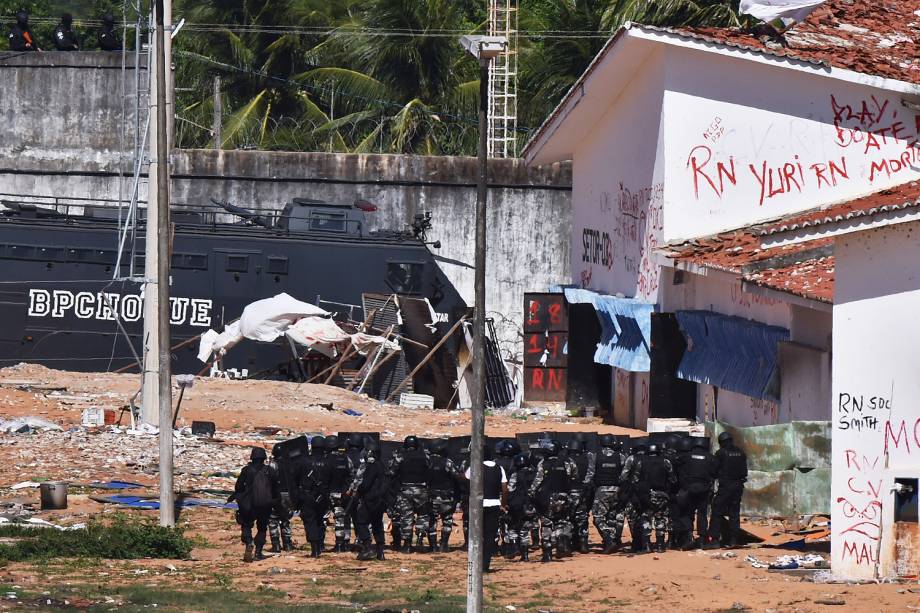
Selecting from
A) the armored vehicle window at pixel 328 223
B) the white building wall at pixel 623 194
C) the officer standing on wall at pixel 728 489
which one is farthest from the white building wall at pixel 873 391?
the armored vehicle window at pixel 328 223

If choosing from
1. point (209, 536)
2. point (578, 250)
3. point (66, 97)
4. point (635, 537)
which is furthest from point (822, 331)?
point (66, 97)

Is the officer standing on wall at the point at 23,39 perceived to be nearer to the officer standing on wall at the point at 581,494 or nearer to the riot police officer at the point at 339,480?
the riot police officer at the point at 339,480

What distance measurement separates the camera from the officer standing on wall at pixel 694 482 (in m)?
19.3

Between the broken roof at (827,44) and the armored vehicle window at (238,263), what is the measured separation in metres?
9.25

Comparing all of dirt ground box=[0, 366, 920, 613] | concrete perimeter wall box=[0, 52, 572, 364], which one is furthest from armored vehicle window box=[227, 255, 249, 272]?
dirt ground box=[0, 366, 920, 613]

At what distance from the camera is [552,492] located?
62.0ft

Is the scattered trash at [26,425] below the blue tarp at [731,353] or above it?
below

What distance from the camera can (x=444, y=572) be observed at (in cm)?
1794

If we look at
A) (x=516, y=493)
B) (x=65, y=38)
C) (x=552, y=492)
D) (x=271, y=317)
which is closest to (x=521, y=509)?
(x=516, y=493)

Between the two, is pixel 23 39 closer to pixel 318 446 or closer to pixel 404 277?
pixel 404 277

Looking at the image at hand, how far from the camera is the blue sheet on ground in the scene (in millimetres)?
21906

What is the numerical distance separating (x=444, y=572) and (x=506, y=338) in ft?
67.3

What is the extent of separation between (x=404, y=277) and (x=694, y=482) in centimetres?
1764

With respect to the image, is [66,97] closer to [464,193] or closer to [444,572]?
[464,193]
